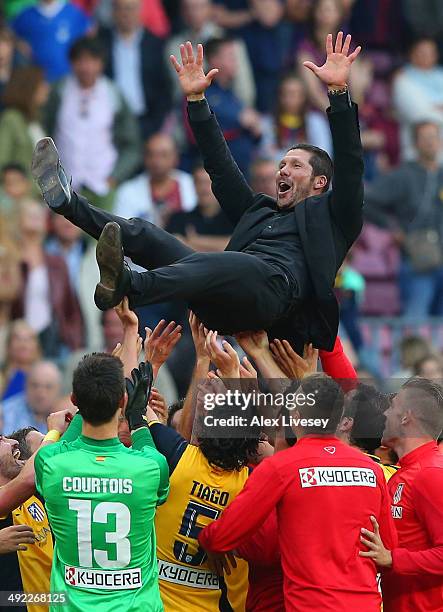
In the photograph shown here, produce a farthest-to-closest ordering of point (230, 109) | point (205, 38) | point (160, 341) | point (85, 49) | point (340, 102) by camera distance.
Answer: point (205, 38)
point (230, 109)
point (85, 49)
point (160, 341)
point (340, 102)

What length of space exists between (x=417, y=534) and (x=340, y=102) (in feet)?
6.83

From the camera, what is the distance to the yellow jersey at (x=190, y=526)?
20.7ft

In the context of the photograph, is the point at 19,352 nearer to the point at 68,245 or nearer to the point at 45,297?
the point at 45,297

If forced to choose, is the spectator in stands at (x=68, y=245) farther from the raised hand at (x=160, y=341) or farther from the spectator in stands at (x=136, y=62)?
the raised hand at (x=160, y=341)

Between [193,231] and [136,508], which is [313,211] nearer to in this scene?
[136,508]

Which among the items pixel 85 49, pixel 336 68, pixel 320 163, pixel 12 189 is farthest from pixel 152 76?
pixel 336 68

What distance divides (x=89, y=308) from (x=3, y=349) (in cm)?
82

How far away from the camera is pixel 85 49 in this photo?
40.7 feet

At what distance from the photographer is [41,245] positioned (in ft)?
38.1

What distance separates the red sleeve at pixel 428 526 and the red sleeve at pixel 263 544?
541 millimetres

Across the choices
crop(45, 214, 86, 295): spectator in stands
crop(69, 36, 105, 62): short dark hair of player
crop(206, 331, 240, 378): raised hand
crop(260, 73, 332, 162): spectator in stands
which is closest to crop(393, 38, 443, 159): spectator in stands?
crop(260, 73, 332, 162): spectator in stands

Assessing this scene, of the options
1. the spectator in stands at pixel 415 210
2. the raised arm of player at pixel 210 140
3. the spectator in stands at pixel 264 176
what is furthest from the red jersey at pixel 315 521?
the spectator in stands at pixel 415 210

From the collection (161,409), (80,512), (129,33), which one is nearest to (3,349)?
(129,33)

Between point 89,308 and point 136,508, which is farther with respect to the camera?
point 89,308
